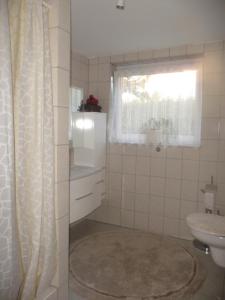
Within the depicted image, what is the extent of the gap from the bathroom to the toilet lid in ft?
0.14

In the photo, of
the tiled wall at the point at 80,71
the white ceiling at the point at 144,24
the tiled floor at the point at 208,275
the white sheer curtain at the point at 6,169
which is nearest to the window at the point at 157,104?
the white ceiling at the point at 144,24

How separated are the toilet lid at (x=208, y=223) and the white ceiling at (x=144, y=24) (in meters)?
1.73

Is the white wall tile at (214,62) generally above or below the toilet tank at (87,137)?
above

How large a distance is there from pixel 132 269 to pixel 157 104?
1833 millimetres

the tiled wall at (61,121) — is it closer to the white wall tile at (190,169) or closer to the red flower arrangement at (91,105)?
the red flower arrangement at (91,105)

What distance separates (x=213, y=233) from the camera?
5.98ft

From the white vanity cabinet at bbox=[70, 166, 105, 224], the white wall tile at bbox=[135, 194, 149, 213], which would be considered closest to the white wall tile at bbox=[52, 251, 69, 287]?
the white vanity cabinet at bbox=[70, 166, 105, 224]

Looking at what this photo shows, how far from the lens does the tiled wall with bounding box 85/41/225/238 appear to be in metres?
2.58

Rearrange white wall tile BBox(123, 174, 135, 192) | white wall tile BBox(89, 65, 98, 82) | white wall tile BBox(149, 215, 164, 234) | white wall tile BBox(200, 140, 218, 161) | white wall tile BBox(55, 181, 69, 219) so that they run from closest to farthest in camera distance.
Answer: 1. white wall tile BBox(55, 181, 69, 219)
2. white wall tile BBox(200, 140, 218, 161)
3. white wall tile BBox(149, 215, 164, 234)
4. white wall tile BBox(123, 174, 135, 192)
5. white wall tile BBox(89, 65, 98, 82)

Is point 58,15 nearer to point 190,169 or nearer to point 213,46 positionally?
point 213,46

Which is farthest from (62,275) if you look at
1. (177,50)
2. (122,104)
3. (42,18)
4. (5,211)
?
(177,50)

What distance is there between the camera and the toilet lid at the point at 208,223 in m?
1.86

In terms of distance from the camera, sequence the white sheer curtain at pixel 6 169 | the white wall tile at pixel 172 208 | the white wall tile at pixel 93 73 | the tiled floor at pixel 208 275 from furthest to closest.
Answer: the white wall tile at pixel 93 73 < the white wall tile at pixel 172 208 < the tiled floor at pixel 208 275 < the white sheer curtain at pixel 6 169

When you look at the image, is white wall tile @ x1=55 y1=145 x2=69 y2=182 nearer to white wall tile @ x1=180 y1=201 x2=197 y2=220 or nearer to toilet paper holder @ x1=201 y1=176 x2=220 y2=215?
toilet paper holder @ x1=201 y1=176 x2=220 y2=215
